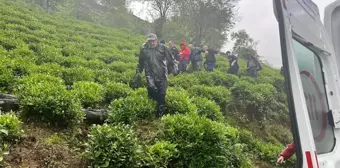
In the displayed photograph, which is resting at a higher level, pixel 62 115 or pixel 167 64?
pixel 167 64

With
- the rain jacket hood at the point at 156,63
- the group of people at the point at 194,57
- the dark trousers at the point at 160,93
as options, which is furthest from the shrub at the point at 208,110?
the group of people at the point at 194,57

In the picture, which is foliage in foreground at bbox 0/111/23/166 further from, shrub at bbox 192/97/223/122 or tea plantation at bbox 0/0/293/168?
shrub at bbox 192/97/223/122

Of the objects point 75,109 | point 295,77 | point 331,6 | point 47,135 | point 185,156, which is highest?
point 331,6

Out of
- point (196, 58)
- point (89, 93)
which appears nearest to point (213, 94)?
point (196, 58)

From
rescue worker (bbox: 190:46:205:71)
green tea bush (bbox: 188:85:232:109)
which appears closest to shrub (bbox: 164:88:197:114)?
green tea bush (bbox: 188:85:232:109)

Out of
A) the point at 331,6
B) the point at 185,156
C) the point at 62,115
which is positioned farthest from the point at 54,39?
the point at 331,6

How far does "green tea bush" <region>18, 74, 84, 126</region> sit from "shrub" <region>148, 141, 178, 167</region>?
1807 millimetres

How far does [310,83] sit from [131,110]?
182 inches

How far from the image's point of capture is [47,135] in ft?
18.4

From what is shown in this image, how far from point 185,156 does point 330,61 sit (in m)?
3.27

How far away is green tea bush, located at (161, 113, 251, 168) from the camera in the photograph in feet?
18.9

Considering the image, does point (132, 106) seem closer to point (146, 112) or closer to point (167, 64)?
point (146, 112)

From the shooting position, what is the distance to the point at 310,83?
9.93 ft

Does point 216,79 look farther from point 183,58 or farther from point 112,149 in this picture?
point 112,149
